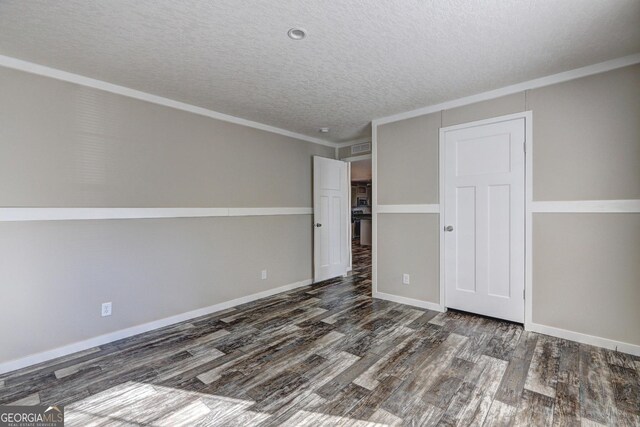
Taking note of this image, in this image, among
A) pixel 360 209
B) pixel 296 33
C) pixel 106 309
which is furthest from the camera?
pixel 360 209

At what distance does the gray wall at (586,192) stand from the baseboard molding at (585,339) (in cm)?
4

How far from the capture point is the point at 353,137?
4.76 meters

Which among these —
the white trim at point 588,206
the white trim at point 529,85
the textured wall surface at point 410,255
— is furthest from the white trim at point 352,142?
the white trim at point 588,206

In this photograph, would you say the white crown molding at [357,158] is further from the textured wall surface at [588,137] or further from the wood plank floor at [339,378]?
the wood plank floor at [339,378]

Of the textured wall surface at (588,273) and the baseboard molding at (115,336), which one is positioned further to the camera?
the textured wall surface at (588,273)

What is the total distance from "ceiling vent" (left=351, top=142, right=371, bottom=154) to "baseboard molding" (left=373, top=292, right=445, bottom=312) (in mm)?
2315

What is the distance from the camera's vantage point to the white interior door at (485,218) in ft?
9.43

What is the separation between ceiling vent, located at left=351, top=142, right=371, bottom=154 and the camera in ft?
15.9

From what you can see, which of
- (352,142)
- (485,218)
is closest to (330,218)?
(352,142)

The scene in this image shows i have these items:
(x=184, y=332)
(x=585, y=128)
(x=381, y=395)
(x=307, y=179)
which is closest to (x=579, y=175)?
(x=585, y=128)

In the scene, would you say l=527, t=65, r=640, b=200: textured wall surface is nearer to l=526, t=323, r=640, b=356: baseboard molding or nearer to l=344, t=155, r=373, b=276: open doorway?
l=526, t=323, r=640, b=356: baseboard molding

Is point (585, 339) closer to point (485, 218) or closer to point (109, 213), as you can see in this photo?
point (485, 218)

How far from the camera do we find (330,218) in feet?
16.0

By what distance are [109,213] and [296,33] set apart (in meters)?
2.24
